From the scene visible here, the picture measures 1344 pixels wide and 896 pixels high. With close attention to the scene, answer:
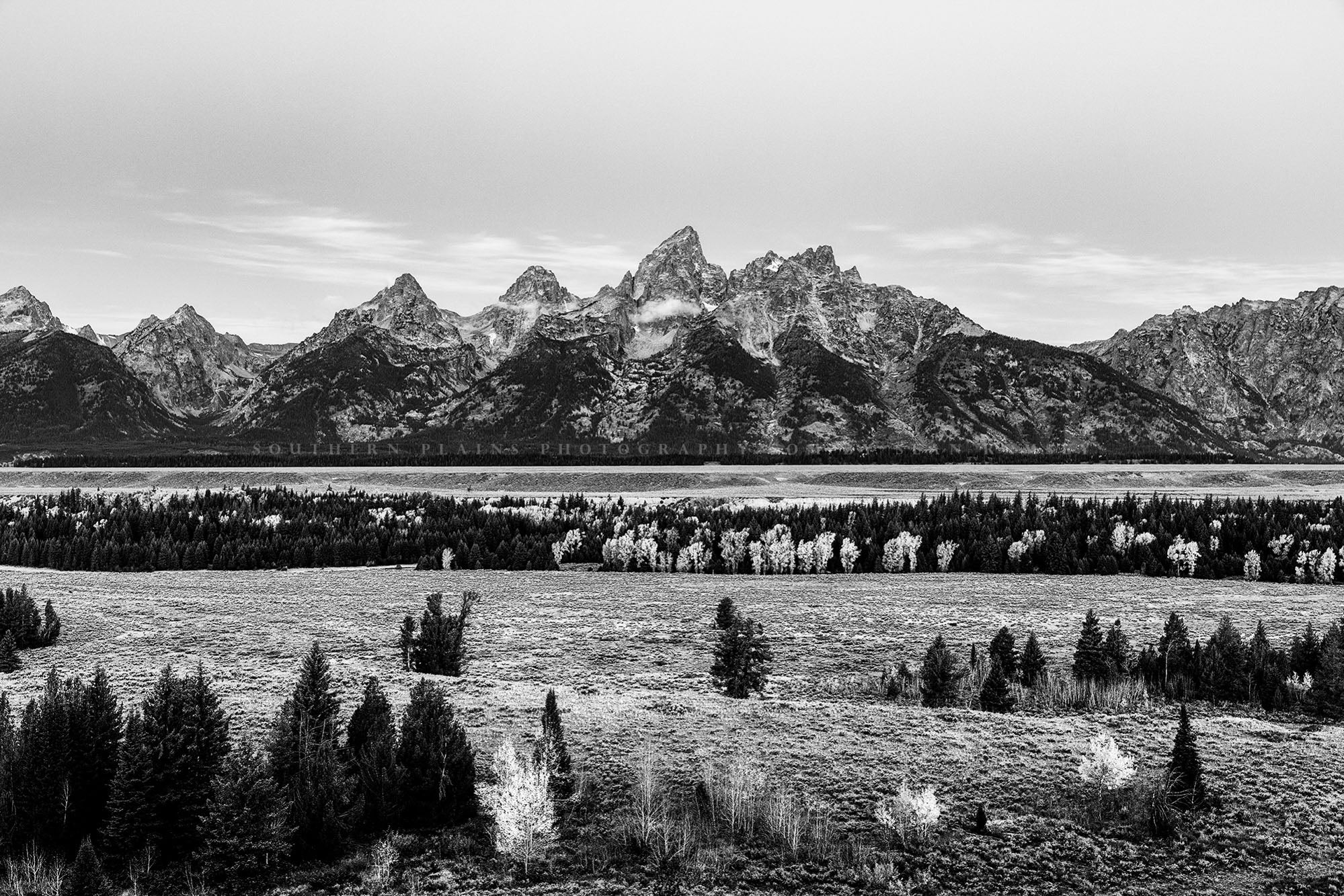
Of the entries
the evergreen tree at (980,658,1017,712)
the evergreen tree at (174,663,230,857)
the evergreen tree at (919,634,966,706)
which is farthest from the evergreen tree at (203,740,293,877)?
the evergreen tree at (980,658,1017,712)

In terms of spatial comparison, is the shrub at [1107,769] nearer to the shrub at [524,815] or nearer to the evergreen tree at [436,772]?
the shrub at [524,815]

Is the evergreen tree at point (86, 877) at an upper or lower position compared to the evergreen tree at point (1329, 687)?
lower

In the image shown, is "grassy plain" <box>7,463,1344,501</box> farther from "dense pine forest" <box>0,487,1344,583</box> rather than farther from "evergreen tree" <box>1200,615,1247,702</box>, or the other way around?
"evergreen tree" <box>1200,615,1247,702</box>

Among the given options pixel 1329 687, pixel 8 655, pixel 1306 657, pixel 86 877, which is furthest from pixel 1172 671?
pixel 8 655

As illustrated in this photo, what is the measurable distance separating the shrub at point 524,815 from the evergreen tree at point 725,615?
87.3ft

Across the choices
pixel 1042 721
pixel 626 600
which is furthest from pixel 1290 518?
pixel 1042 721

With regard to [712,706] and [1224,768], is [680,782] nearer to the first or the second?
[712,706]

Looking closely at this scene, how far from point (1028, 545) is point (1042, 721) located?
60.4m

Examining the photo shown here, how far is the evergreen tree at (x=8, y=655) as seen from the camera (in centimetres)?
3912

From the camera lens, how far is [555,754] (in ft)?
86.9

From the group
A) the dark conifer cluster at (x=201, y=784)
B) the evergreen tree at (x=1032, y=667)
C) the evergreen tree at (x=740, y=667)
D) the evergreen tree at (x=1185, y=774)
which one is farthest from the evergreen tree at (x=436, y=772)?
the evergreen tree at (x=1032, y=667)

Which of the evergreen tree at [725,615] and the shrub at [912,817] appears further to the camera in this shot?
the evergreen tree at [725,615]

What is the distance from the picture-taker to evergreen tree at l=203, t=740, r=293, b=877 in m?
21.9

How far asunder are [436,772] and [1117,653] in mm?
29590
